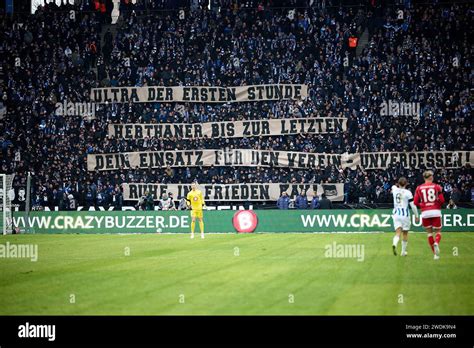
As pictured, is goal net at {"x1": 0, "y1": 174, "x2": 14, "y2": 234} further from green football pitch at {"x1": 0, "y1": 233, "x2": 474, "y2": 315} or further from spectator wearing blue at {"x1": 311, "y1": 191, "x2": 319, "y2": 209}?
spectator wearing blue at {"x1": 311, "y1": 191, "x2": 319, "y2": 209}

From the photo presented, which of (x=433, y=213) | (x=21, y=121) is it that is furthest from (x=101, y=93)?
(x=433, y=213)

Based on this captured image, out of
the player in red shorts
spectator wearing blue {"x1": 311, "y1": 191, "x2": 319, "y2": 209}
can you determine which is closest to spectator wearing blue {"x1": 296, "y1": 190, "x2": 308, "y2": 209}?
spectator wearing blue {"x1": 311, "y1": 191, "x2": 319, "y2": 209}

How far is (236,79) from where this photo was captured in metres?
52.9

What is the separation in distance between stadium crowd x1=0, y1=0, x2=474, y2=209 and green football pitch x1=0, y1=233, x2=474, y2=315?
62.4ft

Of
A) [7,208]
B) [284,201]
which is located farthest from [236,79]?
[7,208]

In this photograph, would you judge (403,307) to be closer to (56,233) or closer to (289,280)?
(289,280)

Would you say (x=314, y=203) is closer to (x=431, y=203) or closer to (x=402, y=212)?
(x=402, y=212)

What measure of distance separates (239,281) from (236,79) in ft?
118

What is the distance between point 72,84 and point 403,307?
42776 millimetres

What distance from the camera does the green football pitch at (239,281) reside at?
47.0 ft

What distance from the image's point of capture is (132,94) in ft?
173

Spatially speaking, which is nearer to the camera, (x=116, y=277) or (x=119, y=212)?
(x=116, y=277)

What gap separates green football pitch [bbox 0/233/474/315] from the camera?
14328 mm

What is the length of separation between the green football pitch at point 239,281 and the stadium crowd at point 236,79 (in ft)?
62.4
